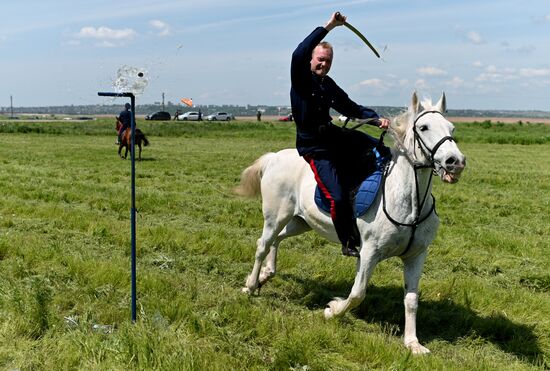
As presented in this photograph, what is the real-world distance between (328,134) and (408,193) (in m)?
1.09

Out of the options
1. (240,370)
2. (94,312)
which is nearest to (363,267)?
(240,370)

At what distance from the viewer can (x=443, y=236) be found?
9.20 meters

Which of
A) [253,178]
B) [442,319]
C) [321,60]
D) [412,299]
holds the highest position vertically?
[321,60]

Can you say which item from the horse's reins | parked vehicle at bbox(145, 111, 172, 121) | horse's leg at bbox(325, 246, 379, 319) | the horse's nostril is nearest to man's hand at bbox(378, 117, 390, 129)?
the horse's reins

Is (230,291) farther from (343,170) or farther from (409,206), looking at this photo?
(409,206)

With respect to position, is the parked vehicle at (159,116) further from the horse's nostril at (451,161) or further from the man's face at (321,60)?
the horse's nostril at (451,161)

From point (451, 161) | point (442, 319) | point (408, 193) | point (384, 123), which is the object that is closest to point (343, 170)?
point (384, 123)

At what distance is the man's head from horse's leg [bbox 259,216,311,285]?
1.88 metres

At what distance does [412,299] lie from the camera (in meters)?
5.10

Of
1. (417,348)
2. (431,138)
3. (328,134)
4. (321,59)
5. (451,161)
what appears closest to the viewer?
(451,161)

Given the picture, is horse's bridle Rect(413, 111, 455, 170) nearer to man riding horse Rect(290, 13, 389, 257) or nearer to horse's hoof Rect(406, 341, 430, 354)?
man riding horse Rect(290, 13, 389, 257)

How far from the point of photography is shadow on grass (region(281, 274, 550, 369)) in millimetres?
5180

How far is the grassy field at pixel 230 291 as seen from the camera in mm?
4277

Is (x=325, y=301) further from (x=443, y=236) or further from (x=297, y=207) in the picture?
(x=443, y=236)
